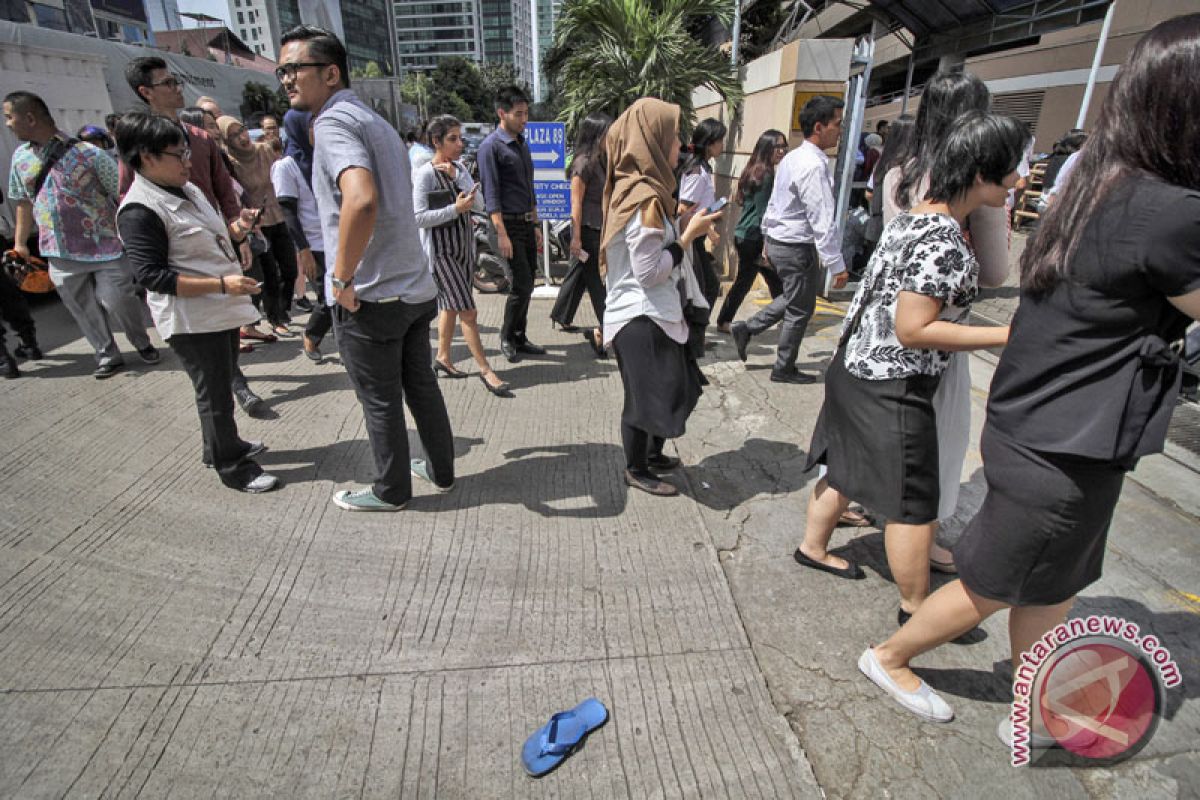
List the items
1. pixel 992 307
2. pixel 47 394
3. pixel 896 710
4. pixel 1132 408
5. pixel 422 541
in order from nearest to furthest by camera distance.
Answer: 1. pixel 1132 408
2. pixel 896 710
3. pixel 422 541
4. pixel 47 394
5. pixel 992 307

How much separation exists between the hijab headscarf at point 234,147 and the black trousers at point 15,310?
77.7 inches

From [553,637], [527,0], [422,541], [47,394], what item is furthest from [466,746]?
[527,0]

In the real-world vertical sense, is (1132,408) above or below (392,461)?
above

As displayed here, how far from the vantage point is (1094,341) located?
140 centimetres

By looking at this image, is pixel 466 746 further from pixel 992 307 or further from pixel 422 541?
pixel 992 307

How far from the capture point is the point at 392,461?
9.55 ft

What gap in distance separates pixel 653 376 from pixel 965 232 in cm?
134

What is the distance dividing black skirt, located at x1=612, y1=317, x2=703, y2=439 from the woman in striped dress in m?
1.72

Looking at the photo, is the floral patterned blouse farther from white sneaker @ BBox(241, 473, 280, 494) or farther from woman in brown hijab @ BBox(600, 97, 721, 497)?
woman in brown hijab @ BBox(600, 97, 721, 497)

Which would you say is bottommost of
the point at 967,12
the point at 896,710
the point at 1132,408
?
the point at 896,710

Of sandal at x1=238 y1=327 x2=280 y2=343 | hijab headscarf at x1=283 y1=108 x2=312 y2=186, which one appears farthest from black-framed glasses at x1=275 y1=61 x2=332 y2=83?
sandal at x1=238 y1=327 x2=280 y2=343

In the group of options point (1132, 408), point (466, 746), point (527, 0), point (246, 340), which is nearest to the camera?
point (1132, 408)

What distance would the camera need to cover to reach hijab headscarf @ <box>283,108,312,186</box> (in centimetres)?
458

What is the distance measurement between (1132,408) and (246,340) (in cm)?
587
